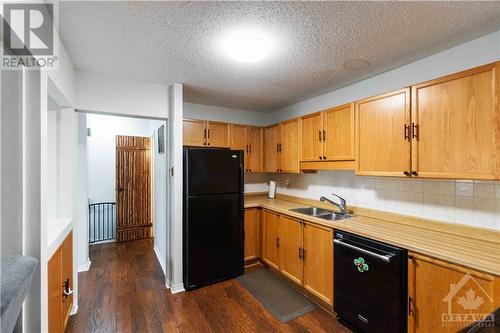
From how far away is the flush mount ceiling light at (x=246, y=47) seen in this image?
5.71 ft

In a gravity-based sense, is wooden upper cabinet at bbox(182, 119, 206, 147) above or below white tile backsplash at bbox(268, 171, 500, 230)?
above

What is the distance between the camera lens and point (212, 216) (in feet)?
9.34

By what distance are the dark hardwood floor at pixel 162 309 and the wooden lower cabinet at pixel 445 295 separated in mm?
740

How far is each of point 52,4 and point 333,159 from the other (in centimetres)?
259

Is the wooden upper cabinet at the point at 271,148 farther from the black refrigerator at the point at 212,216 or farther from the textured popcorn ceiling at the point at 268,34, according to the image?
the textured popcorn ceiling at the point at 268,34

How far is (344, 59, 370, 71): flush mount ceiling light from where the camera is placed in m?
2.15

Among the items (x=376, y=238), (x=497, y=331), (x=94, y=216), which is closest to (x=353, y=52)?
(x=376, y=238)

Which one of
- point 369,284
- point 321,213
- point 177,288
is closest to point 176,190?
point 177,288

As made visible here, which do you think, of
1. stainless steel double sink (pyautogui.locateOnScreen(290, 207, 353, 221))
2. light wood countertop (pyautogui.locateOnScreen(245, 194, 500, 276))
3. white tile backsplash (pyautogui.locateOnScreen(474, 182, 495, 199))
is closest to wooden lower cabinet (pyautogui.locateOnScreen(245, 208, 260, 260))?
stainless steel double sink (pyautogui.locateOnScreen(290, 207, 353, 221))

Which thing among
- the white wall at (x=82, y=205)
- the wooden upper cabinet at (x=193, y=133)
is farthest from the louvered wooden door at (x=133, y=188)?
the wooden upper cabinet at (x=193, y=133)

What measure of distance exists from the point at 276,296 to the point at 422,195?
5.86 ft

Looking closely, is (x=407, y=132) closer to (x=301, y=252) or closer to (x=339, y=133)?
(x=339, y=133)

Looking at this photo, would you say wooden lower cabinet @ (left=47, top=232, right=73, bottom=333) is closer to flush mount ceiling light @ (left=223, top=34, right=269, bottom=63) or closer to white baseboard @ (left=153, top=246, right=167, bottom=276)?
white baseboard @ (left=153, top=246, right=167, bottom=276)

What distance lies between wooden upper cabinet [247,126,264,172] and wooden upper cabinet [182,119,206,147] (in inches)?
30.6
